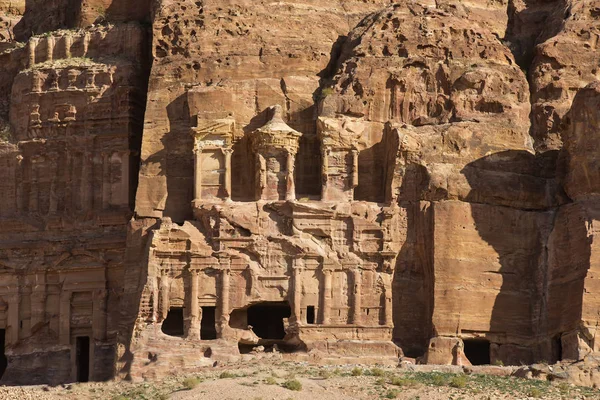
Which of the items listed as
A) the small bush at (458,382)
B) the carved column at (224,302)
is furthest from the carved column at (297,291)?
the small bush at (458,382)

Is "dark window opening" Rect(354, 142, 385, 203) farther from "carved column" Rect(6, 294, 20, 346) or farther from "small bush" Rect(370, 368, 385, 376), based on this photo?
"carved column" Rect(6, 294, 20, 346)

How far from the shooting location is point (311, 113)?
234ft

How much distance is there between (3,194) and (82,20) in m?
7.64

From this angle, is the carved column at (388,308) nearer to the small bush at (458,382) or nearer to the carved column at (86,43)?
the small bush at (458,382)

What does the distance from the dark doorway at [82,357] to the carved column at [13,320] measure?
228cm

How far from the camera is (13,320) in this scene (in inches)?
2889

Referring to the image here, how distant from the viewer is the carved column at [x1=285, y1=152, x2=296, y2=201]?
2714 inches

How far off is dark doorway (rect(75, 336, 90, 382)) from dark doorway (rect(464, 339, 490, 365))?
13863 millimetres

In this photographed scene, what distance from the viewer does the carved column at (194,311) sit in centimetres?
6706

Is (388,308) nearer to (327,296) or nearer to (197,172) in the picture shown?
(327,296)

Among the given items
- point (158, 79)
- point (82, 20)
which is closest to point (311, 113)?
point (158, 79)

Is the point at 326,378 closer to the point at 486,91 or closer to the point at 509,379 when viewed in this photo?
the point at 509,379

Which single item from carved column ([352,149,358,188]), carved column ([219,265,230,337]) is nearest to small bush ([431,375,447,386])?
carved column ([219,265,230,337])

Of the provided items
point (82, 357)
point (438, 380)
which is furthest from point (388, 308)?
point (82, 357)
